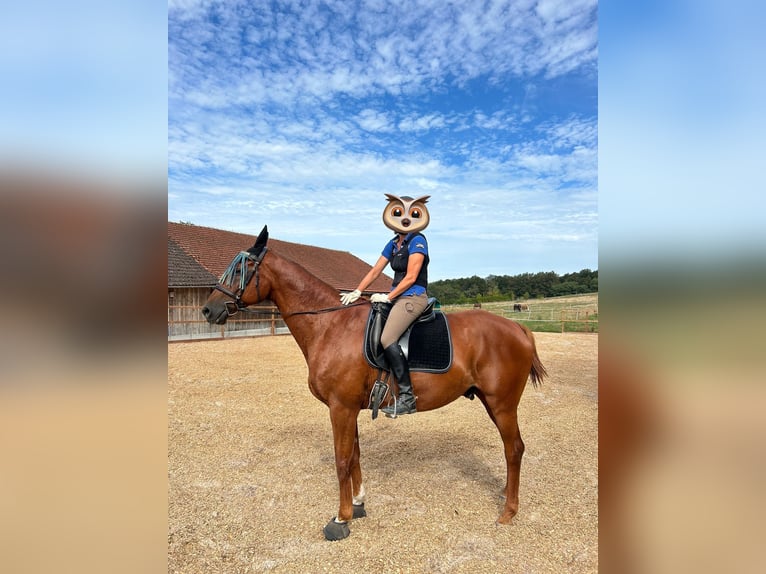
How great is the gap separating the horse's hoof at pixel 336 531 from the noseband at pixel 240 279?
2.35 m

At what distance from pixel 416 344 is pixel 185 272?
59.7 feet

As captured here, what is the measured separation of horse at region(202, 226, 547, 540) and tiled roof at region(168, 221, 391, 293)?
11.5 m

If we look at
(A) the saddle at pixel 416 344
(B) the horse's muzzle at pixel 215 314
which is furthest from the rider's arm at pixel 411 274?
(B) the horse's muzzle at pixel 215 314

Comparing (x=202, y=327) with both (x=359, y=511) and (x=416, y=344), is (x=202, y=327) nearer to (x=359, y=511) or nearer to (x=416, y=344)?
(x=359, y=511)

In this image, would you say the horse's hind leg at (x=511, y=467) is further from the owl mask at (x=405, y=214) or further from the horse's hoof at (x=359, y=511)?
the owl mask at (x=405, y=214)

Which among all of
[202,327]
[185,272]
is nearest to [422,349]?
[202,327]

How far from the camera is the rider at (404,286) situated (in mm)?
3910

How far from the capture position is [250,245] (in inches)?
986
